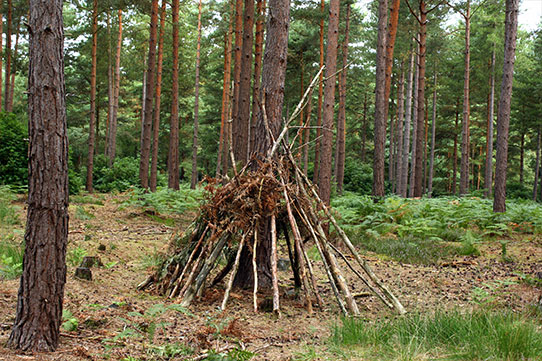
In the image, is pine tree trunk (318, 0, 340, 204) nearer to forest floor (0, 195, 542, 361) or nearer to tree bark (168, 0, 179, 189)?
forest floor (0, 195, 542, 361)

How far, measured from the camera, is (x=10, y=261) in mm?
5000

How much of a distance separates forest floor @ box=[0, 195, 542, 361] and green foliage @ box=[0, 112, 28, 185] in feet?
19.8

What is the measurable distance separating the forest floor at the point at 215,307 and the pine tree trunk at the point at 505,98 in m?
3.33

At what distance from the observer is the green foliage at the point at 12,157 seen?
12.6 metres

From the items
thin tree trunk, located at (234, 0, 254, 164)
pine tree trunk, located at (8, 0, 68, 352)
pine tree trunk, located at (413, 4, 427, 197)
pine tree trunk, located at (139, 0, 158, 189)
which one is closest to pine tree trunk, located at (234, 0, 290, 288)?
pine tree trunk, located at (8, 0, 68, 352)

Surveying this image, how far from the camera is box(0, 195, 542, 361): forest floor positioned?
3.32 metres

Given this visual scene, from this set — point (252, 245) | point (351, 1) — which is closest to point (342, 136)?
point (351, 1)

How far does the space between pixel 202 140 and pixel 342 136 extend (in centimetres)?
1568

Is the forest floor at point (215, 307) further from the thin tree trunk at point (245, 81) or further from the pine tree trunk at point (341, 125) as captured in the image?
the pine tree trunk at point (341, 125)

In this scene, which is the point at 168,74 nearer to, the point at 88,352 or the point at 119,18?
the point at 119,18

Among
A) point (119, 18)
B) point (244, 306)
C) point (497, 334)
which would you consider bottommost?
point (244, 306)

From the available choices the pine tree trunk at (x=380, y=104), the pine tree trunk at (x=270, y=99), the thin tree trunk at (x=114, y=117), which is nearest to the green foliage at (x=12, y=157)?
the thin tree trunk at (x=114, y=117)

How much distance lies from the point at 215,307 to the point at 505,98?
9874 mm

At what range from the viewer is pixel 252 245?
5.19 metres
